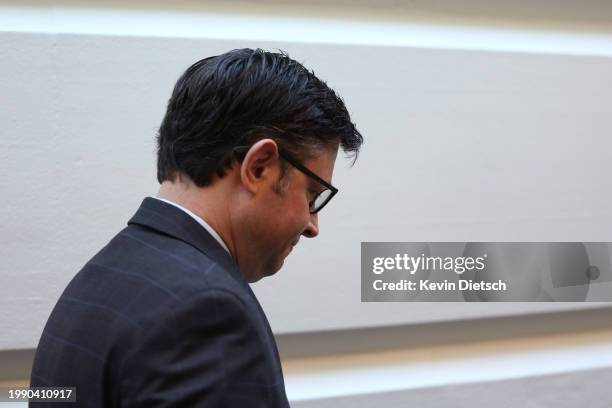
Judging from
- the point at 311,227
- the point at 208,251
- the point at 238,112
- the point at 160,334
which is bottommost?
the point at 160,334

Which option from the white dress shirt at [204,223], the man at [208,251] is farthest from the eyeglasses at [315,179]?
the white dress shirt at [204,223]

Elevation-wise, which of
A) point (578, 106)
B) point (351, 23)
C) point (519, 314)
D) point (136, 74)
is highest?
point (351, 23)

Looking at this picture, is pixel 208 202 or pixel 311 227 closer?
pixel 208 202

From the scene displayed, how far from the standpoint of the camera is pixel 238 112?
3.11 ft

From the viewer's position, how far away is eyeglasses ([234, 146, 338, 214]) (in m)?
0.95

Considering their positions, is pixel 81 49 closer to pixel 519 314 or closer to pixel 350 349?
pixel 350 349

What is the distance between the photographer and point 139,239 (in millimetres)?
893

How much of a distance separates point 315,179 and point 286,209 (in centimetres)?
7

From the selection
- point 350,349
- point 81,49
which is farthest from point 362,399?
point 81,49

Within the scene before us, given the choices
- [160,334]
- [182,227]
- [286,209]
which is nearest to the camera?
[160,334]

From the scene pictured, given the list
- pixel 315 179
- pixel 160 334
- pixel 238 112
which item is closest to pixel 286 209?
pixel 315 179

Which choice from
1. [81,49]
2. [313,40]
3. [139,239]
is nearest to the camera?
[139,239]

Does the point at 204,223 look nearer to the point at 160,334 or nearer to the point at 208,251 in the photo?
the point at 208,251

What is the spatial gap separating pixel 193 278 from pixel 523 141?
4.81 ft
